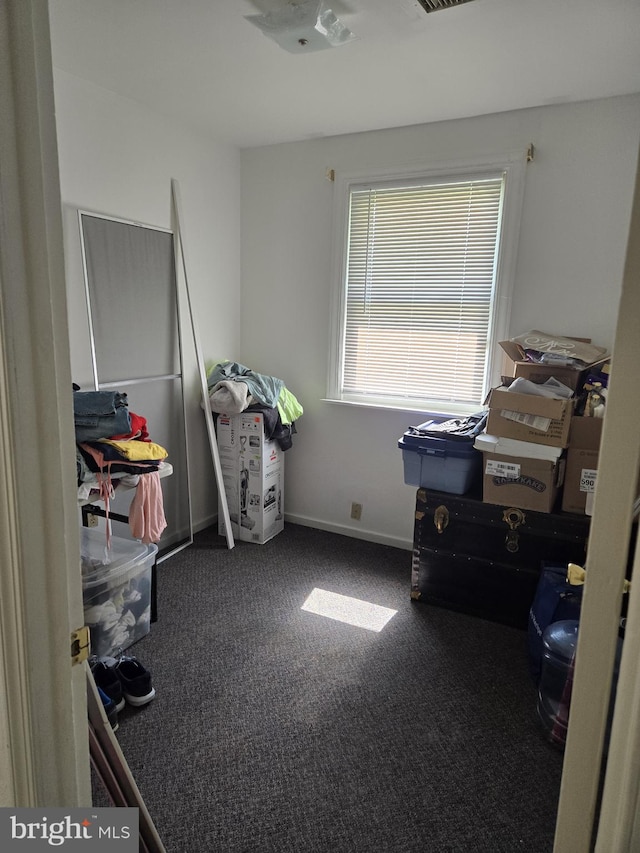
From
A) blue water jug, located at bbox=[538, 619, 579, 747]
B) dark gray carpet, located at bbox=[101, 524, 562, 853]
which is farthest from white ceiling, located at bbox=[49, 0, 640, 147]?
dark gray carpet, located at bbox=[101, 524, 562, 853]

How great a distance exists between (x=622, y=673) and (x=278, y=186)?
11.9 ft

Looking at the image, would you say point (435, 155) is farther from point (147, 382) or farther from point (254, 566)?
point (254, 566)

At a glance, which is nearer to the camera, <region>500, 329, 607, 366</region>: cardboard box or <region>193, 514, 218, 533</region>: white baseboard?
<region>500, 329, 607, 366</region>: cardboard box

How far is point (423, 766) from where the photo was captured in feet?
6.12

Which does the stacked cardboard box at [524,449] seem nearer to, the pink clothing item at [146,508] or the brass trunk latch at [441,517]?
the brass trunk latch at [441,517]

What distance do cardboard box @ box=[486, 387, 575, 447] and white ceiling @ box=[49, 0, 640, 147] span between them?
4.76ft

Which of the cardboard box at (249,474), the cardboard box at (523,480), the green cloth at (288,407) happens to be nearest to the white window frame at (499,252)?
the green cloth at (288,407)

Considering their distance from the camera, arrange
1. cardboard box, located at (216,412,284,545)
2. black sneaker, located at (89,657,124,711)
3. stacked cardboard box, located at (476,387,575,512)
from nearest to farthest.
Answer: black sneaker, located at (89,657,124,711)
stacked cardboard box, located at (476,387,575,512)
cardboard box, located at (216,412,284,545)

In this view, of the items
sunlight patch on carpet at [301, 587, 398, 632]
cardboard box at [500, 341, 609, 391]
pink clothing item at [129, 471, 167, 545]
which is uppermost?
cardboard box at [500, 341, 609, 391]

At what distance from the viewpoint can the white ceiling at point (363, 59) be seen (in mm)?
1986

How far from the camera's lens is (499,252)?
307 centimetres

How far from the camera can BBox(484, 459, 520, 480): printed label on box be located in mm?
2607

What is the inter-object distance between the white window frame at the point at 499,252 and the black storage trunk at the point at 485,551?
0.78 meters

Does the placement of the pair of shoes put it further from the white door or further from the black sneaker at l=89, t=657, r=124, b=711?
the white door
